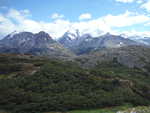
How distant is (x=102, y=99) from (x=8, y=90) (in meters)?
31.7

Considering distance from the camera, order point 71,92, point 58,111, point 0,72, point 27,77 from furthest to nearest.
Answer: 1. point 0,72
2. point 27,77
3. point 71,92
4. point 58,111

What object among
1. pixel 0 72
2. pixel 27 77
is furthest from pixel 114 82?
pixel 0 72

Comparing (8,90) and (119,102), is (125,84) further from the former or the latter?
(8,90)

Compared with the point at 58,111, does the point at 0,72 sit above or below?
above

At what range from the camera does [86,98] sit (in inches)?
2820

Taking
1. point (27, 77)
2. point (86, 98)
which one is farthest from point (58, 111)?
point (27, 77)

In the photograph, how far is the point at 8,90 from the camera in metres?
74.8

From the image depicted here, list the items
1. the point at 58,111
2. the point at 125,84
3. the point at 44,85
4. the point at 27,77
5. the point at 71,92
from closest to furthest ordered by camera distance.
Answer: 1. the point at 58,111
2. the point at 71,92
3. the point at 44,85
4. the point at 27,77
5. the point at 125,84

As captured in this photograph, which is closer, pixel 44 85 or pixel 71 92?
pixel 71 92

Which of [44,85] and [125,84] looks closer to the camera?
[44,85]

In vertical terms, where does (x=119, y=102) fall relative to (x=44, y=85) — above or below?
below

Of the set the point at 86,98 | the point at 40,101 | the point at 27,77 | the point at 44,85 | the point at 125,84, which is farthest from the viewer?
the point at 125,84

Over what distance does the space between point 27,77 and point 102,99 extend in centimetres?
3241

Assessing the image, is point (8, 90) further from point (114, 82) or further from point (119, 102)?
point (114, 82)
